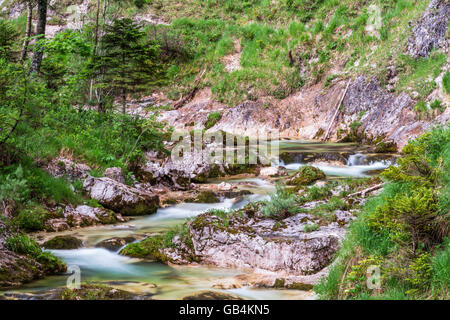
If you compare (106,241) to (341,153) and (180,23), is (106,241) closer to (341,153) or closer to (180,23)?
(341,153)

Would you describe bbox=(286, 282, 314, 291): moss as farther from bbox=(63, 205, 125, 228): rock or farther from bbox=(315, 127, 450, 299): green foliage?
bbox=(63, 205, 125, 228): rock

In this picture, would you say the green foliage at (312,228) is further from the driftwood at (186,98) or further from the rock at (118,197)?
the driftwood at (186,98)

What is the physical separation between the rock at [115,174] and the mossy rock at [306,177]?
517 centimetres

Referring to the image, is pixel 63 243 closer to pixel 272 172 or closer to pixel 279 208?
pixel 279 208

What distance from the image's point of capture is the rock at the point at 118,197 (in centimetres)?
948

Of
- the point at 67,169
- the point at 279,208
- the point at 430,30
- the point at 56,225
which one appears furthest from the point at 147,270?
the point at 430,30

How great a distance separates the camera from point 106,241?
737cm

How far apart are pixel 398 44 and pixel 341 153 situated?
7760 mm

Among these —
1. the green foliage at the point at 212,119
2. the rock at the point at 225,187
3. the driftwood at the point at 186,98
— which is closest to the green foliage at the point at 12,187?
the rock at the point at 225,187

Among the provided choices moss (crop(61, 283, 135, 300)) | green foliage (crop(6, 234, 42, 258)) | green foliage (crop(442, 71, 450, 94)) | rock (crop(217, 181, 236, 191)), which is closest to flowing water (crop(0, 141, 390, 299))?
moss (crop(61, 283, 135, 300))

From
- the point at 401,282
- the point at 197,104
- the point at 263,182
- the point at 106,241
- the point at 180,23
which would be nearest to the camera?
the point at 401,282

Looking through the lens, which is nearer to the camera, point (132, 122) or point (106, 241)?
point (106, 241)
